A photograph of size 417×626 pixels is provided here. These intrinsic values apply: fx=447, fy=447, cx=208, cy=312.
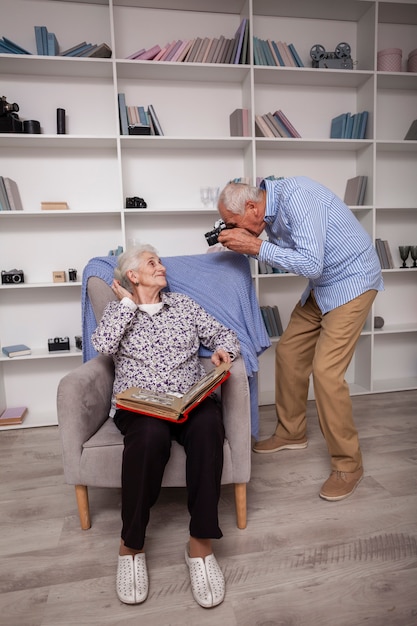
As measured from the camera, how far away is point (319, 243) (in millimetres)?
1722

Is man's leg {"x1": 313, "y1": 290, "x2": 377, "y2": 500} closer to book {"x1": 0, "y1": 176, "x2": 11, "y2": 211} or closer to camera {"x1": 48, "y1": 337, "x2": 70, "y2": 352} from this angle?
camera {"x1": 48, "y1": 337, "x2": 70, "y2": 352}

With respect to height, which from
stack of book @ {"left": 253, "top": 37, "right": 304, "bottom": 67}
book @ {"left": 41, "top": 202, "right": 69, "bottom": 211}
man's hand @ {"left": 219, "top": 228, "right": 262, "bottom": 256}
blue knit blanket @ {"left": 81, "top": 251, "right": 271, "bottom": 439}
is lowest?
blue knit blanket @ {"left": 81, "top": 251, "right": 271, "bottom": 439}

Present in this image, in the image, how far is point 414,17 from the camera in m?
3.12

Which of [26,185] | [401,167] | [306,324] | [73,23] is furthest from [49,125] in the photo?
[401,167]

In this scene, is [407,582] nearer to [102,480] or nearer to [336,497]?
[336,497]

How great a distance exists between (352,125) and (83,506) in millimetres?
2834

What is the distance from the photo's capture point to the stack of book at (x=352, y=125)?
3.02 m

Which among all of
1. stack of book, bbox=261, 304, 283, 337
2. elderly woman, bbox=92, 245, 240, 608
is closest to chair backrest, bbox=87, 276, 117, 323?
elderly woman, bbox=92, 245, 240, 608

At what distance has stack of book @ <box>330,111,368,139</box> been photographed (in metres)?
3.02

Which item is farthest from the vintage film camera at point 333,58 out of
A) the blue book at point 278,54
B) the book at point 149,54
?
the book at point 149,54

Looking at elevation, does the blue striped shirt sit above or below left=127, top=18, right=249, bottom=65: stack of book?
below

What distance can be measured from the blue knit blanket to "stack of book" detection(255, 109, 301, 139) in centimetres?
126

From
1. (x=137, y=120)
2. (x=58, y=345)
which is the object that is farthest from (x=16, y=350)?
(x=137, y=120)

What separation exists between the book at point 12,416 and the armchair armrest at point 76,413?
134 centimetres
